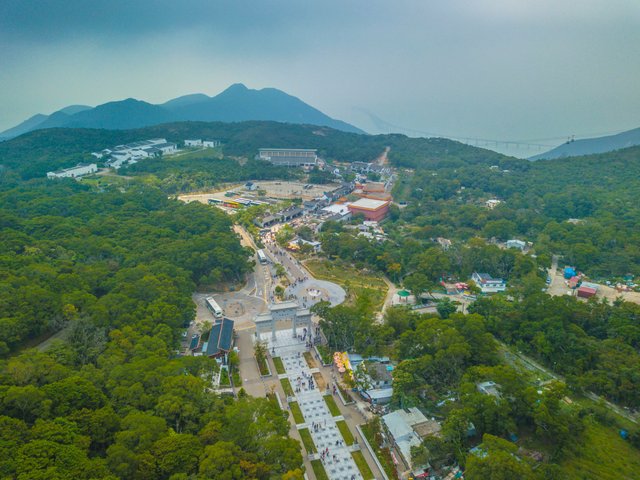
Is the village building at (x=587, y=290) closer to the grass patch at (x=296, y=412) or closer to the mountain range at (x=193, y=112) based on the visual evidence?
the grass patch at (x=296, y=412)

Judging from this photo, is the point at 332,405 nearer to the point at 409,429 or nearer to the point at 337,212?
the point at 409,429

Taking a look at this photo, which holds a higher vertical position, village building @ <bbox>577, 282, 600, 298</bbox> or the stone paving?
village building @ <bbox>577, 282, 600, 298</bbox>

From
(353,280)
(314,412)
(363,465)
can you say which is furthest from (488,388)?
(353,280)

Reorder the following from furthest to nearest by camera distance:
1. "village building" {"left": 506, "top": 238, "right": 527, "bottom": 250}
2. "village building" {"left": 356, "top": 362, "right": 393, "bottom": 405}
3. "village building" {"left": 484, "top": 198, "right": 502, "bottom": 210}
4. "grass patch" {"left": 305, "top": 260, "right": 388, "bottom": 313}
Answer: "village building" {"left": 484, "top": 198, "right": 502, "bottom": 210}, "village building" {"left": 506, "top": 238, "right": 527, "bottom": 250}, "grass patch" {"left": 305, "top": 260, "right": 388, "bottom": 313}, "village building" {"left": 356, "top": 362, "right": 393, "bottom": 405}

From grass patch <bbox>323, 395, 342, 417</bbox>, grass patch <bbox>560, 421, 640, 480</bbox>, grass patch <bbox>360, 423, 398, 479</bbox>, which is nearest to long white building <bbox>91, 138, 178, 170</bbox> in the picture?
grass patch <bbox>323, 395, 342, 417</bbox>

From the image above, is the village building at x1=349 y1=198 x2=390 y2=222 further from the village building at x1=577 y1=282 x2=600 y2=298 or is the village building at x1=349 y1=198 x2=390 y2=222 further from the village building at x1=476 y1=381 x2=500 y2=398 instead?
the village building at x1=476 y1=381 x2=500 y2=398

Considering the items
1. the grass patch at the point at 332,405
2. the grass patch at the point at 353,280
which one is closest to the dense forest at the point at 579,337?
the grass patch at the point at 353,280
